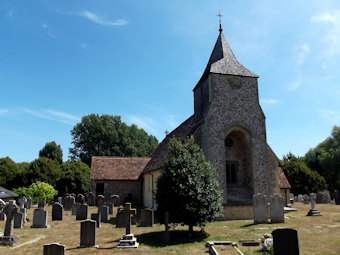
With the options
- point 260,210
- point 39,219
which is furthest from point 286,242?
point 39,219

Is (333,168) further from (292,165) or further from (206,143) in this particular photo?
(206,143)

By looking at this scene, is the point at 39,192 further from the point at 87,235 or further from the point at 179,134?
the point at 87,235

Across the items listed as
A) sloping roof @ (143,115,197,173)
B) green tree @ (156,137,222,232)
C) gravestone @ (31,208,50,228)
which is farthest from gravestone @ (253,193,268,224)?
gravestone @ (31,208,50,228)

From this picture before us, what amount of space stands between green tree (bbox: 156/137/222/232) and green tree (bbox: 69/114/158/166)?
123 ft

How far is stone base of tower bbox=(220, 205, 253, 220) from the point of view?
1617cm

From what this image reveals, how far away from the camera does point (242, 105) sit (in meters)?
18.3

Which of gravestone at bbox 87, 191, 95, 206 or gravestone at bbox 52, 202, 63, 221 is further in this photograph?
gravestone at bbox 87, 191, 95, 206

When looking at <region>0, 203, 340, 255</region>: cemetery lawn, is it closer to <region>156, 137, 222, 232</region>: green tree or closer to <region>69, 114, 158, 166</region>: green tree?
<region>156, 137, 222, 232</region>: green tree

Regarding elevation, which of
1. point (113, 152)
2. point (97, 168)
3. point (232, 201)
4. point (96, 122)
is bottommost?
point (232, 201)

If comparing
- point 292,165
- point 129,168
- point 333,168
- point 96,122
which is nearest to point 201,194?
point 129,168

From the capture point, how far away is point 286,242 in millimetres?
5430

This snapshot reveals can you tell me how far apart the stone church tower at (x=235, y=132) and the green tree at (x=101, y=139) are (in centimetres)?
3250

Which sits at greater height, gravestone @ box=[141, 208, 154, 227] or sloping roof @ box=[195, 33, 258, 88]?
sloping roof @ box=[195, 33, 258, 88]

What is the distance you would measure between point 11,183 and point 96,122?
1881 cm
